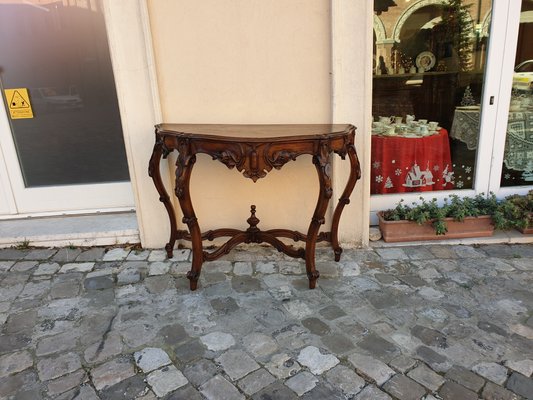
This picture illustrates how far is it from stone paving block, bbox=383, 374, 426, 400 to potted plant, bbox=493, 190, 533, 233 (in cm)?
185

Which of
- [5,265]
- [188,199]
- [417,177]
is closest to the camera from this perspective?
[188,199]

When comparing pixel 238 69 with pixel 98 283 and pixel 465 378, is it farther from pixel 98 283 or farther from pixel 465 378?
pixel 465 378

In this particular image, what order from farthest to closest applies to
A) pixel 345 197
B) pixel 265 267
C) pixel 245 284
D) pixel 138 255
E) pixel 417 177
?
1. pixel 417 177
2. pixel 138 255
3. pixel 265 267
4. pixel 345 197
5. pixel 245 284

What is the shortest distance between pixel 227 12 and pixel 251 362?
2169 mm

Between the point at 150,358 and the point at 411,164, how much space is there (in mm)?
2561

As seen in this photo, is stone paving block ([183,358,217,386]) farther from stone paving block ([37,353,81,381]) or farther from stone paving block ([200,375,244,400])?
stone paving block ([37,353,81,381])

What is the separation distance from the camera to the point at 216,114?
9.50 ft

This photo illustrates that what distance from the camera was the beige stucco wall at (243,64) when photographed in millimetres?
2713

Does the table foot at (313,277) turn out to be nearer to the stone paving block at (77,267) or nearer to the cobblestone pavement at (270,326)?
the cobblestone pavement at (270,326)

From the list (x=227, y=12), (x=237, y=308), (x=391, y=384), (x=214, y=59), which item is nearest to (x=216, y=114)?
(x=214, y=59)

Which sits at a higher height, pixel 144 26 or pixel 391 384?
pixel 144 26

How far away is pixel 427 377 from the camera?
1.88 meters

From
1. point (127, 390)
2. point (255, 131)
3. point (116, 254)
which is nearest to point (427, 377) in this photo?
point (127, 390)

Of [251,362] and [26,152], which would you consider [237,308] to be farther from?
[26,152]
